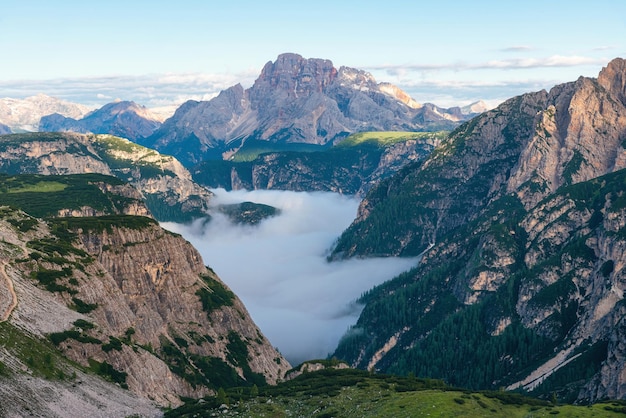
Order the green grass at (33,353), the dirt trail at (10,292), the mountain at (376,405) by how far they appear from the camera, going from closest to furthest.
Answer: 1. the green grass at (33,353)
2. the mountain at (376,405)
3. the dirt trail at (10,292)

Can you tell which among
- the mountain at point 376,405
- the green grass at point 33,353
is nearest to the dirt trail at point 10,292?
the green grass at point 33,353

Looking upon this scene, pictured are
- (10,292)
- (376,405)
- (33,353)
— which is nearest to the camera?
(33,353)

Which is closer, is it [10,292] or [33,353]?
[33,353]

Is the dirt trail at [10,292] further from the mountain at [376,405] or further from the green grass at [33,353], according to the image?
the mountain at [376,405]

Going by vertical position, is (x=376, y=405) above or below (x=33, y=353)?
below

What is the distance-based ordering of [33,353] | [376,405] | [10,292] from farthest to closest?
[10,292]
[376,405]
[33,353]

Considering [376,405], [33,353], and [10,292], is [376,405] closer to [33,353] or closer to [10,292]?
[33,353]

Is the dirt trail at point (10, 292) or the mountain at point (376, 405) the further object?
the dirt trail at point (10, 292)

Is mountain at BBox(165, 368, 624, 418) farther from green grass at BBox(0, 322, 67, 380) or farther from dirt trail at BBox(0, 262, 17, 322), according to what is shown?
dirt trail at BBox(0, 262, 17, 322)

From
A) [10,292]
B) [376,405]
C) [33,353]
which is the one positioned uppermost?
[10,292]

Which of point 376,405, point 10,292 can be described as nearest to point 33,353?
point 10,292

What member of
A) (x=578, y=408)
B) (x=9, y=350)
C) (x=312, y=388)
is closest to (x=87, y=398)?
(x=9, y=350)
